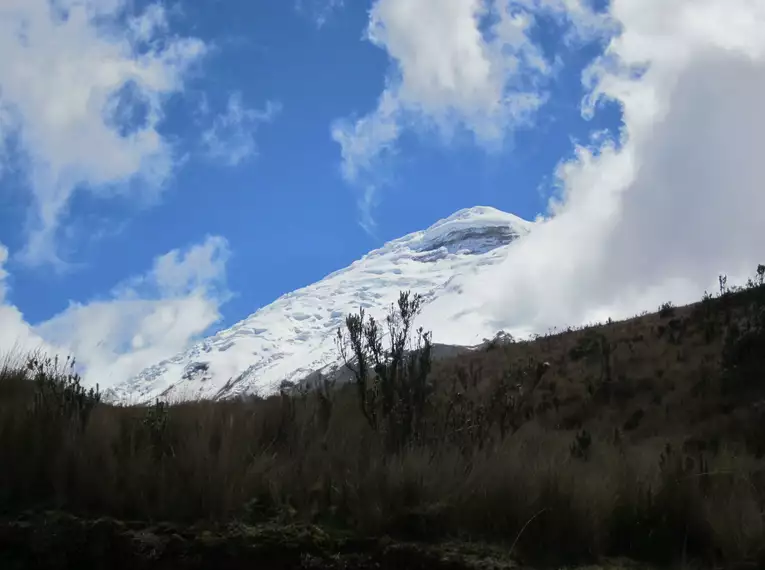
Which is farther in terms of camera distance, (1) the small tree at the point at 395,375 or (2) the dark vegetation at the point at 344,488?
(1) the small tree at the point at 395,375

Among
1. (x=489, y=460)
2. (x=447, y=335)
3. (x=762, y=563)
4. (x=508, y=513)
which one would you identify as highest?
(x=447, y=335)

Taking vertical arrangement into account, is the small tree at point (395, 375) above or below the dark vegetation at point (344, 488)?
above

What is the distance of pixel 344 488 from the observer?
16.6 ft

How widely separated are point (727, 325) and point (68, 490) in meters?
14.0

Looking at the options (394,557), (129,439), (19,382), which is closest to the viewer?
(394,557)

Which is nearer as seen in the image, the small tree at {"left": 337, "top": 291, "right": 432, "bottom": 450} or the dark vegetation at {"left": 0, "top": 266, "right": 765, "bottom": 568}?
the dark vegetation at {"left": 0, "top": 266, "right": 765, "bottom": 568}

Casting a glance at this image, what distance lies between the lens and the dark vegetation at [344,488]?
14.8 feet

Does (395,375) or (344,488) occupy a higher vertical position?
(395,375)

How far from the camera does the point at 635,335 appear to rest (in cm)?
1839

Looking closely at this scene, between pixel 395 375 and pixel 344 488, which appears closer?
pixel 344 488

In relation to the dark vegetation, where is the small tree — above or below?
above

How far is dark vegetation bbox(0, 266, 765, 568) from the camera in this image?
14.8 ft

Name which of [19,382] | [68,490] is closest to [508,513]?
[68,490]

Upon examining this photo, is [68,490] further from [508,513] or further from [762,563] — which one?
[762,563]
